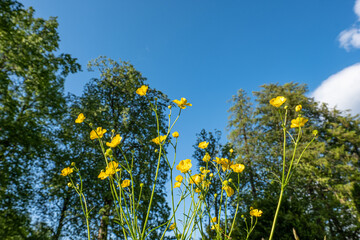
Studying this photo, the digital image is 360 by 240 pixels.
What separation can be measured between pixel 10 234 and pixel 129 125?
492 centimetres

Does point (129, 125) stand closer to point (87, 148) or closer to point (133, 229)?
point (87, 148)

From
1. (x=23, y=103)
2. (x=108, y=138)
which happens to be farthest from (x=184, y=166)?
(x=23, y=103)

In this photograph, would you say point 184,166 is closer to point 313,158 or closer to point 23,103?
point 23,103

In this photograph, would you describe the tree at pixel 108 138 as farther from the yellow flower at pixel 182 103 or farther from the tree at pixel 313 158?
the yellow flower at pixel 182 103

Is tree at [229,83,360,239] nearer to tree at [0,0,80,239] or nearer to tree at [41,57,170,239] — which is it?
tree at [41,57,170,239]

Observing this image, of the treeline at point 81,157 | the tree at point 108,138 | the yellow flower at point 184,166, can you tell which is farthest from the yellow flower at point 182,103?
the tree at point 108,138

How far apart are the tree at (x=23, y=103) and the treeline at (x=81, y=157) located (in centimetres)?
3

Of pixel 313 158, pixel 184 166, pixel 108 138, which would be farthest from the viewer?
pixel 313 158

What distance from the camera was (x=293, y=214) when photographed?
159 inches

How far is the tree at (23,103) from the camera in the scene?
575 cm

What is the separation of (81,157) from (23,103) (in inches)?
119

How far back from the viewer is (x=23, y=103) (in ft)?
Result: 25.4

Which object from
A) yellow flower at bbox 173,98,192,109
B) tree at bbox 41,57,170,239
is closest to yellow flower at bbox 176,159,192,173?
yellow flower at bbox 173,98,192,109

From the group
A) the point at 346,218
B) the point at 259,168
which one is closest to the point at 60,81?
the point at 259,168
